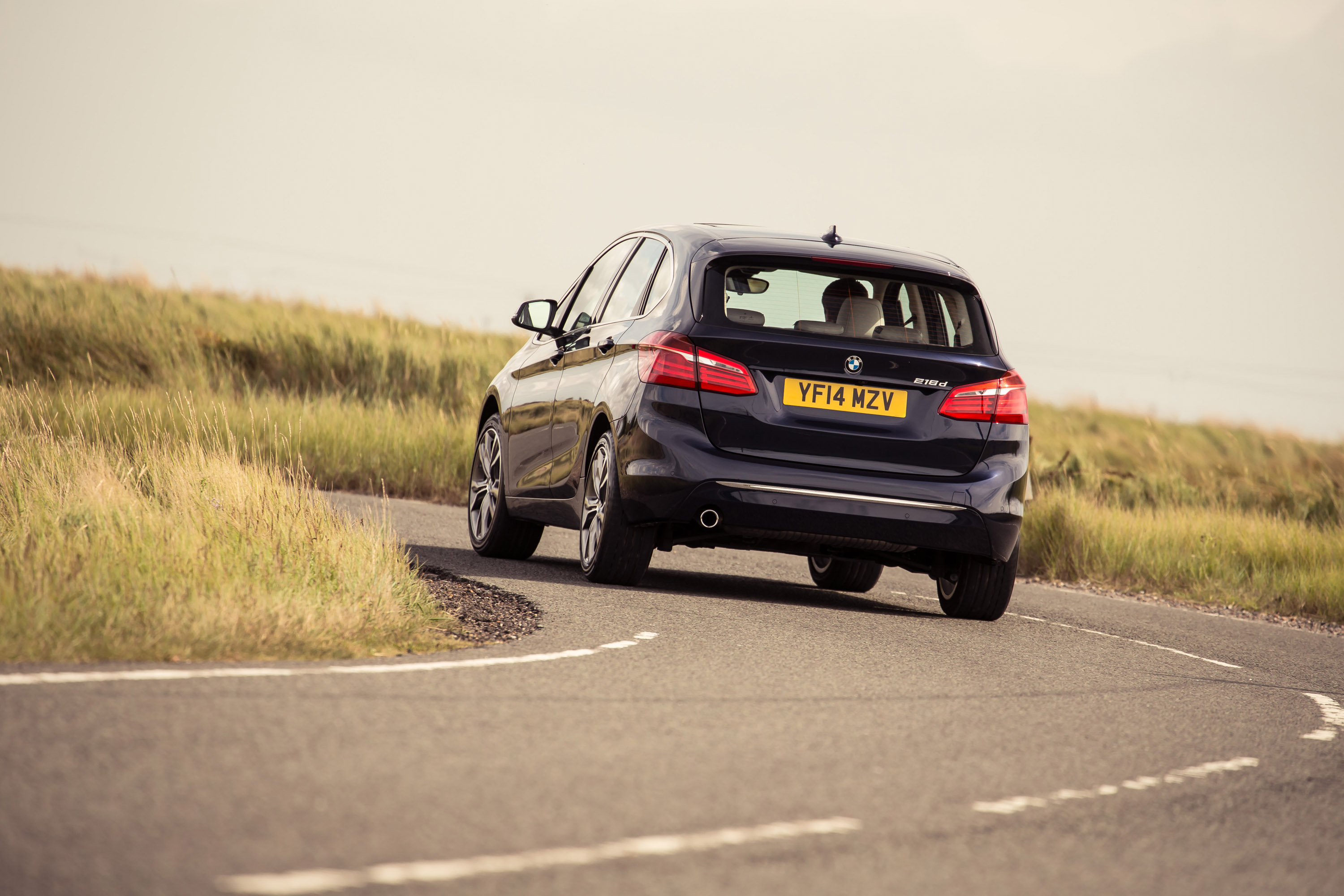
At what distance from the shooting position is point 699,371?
8.21 m

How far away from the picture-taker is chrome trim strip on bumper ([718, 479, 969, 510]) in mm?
8164

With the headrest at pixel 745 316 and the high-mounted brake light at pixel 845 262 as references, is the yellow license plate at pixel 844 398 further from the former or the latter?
the high-mounted brake light at pixel 845 262

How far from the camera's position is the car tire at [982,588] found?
895 cm

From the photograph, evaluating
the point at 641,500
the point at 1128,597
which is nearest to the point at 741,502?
the point at 641,500

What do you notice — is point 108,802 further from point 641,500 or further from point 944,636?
point 944,636

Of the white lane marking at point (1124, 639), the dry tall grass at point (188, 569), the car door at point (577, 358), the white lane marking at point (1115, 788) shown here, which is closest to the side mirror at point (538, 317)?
the car door at point (577, 358)

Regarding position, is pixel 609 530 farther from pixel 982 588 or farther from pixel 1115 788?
pixel 1115 788

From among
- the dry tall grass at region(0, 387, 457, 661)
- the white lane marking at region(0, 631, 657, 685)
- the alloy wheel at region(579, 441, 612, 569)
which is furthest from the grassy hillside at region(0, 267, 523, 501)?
the white lane marking at region(0, 631, 657, 685)

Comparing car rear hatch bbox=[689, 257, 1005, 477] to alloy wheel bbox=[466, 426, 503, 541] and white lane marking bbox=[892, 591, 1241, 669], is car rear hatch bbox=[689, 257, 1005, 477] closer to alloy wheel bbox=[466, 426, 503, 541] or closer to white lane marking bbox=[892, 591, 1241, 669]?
white lane marking bbox=[892, 591, 1241, 669]

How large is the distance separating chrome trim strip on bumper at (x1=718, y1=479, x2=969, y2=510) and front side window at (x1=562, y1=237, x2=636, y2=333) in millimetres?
1969

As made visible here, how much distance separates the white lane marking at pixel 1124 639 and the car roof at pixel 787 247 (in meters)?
2.09

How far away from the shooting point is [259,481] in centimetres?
870

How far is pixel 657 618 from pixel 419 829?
152 inches

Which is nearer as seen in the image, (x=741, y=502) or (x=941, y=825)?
(x=941, y=825)
